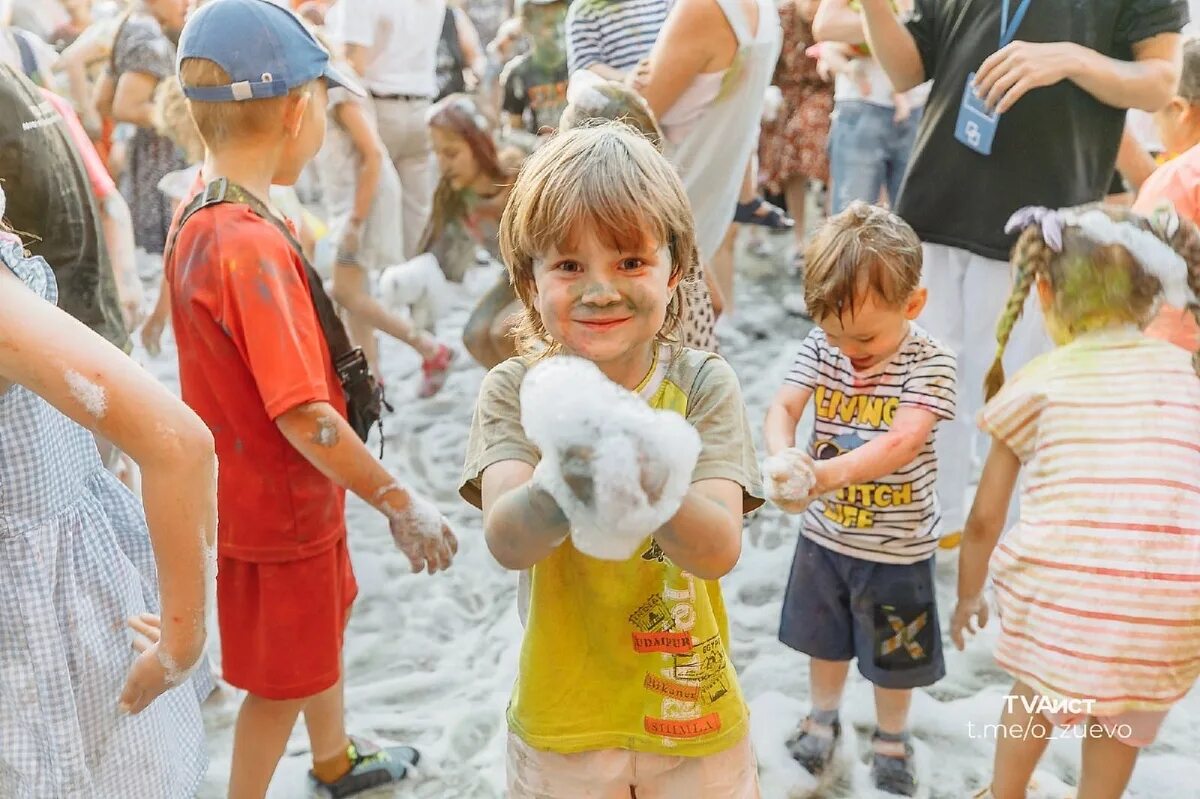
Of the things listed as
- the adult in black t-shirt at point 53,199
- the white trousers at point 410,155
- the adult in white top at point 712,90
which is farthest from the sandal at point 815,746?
the white trousers at point 410,155

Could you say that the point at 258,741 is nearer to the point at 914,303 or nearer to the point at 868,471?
the point at 868,471

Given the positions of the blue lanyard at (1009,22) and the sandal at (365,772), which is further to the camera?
the blue lanyard at (1009,22)

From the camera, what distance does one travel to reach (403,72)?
188 inches

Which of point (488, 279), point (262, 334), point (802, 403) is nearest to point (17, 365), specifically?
point (262, 334)

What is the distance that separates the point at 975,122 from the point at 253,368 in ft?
6.30

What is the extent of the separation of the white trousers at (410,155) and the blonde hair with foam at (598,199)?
365 cm

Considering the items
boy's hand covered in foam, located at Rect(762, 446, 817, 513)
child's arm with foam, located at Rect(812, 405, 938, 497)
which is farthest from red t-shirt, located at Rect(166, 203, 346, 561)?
child's arm with foam, located at Rect(812, 405, 938, 497)

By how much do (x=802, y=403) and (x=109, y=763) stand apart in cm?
137

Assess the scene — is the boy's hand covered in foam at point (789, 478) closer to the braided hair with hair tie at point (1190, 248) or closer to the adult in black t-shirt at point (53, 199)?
the braided hair with hair tie at point (1190, 248)

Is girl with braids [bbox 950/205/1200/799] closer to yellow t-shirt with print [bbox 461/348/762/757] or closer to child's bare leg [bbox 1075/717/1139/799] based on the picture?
child's bare leg [bbox 1075/717/1139/799]

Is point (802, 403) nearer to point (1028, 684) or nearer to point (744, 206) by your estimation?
point (1028, 684)

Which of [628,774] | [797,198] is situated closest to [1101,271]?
[628,774]

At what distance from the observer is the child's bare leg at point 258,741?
1941 millimetres

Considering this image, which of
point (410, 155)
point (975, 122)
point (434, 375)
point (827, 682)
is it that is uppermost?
point (975, 122)
